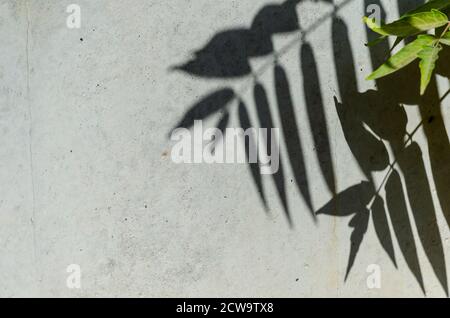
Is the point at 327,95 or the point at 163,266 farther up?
the point at 327,95

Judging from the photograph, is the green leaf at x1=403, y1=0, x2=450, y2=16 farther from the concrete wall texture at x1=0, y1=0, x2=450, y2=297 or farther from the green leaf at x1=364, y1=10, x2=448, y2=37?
the concrete wall texture at x1=0, y1=0, x2=450, y2=297

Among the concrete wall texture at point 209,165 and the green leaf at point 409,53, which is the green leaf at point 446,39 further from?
the concrete wall texture at point 209,165

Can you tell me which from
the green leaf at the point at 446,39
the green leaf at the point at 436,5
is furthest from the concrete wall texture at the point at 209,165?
the green leaf at the point at 446,39

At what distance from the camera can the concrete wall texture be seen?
1.92 m

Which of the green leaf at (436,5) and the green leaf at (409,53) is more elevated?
the green leaf at (436,5)

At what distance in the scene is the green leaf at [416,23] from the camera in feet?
4.85

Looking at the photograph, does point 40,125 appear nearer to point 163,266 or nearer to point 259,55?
point 163,266

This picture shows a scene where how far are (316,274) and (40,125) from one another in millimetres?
1136

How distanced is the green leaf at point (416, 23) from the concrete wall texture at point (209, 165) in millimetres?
385

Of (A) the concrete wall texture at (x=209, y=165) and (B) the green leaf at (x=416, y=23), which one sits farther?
(A) the concrete wall texture at (x=209, y=165)

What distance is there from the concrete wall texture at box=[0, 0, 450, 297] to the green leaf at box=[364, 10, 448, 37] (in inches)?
15.1

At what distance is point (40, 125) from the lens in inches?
75.9
